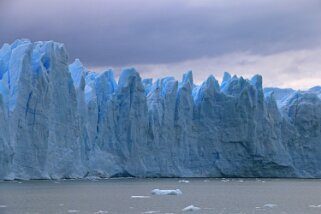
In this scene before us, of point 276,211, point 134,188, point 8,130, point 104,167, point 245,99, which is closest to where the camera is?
point 276,211

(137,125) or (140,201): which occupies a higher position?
(137,125)

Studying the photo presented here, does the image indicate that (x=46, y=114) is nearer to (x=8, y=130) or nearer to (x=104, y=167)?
(x=8, y=130)

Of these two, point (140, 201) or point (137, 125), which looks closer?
point (140, 201)

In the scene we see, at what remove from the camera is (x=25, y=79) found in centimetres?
3366

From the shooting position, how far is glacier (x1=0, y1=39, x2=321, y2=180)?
3372 cm

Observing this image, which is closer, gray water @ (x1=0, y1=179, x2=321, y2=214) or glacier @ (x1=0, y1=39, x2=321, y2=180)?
gray water @ (x1=0, y1=179, x2=321, y2=214)

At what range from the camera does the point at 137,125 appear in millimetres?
39969

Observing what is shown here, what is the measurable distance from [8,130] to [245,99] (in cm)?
1688

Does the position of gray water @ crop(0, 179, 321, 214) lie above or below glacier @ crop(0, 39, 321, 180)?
below

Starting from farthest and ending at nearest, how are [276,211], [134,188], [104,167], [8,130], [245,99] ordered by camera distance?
1. [245,99]
2. [104,167]
3. [134,188]
4. [8,130]
5. [276,211]

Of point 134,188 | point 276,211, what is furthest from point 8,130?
point 276,211

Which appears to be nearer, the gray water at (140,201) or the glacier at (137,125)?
the gray water at (140,201)

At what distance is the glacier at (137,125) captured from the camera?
111 feet

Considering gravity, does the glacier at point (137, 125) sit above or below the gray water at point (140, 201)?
above
